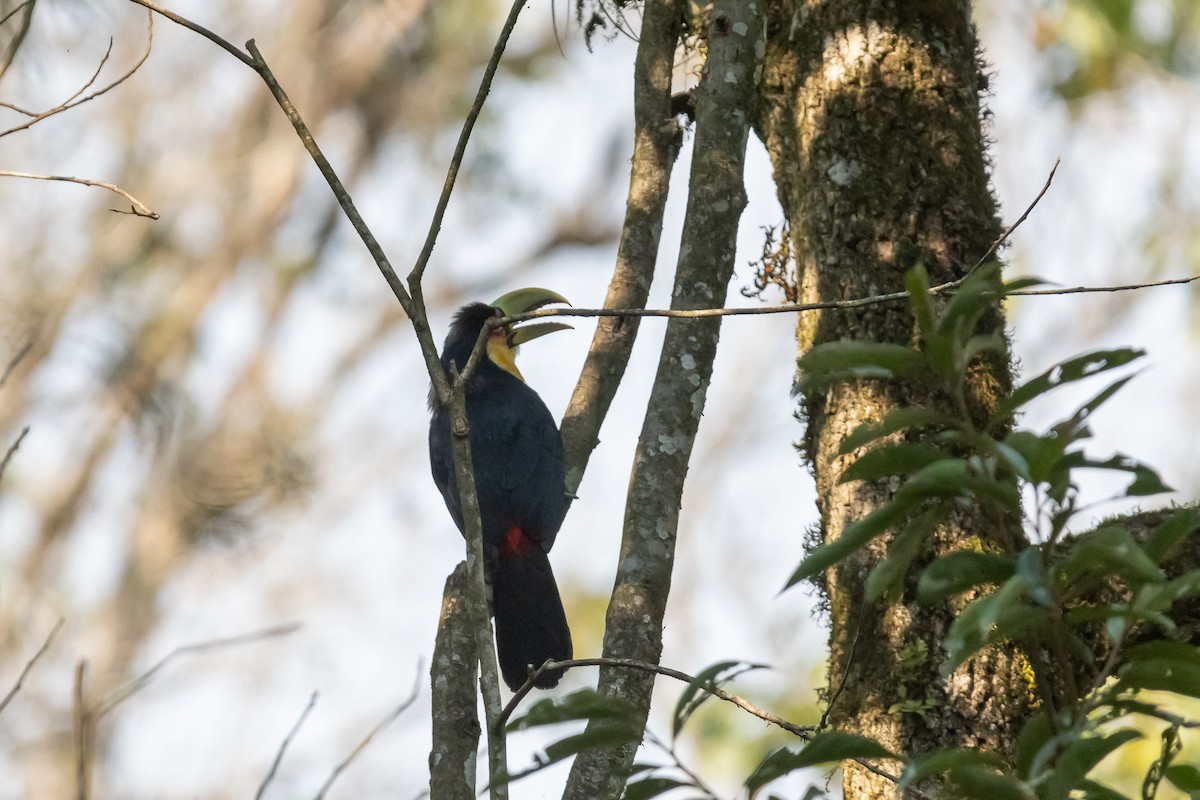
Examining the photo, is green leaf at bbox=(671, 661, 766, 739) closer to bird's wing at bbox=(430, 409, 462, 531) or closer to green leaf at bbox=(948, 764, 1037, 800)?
green leaf at bbox=(948, 764, 1037, 800)

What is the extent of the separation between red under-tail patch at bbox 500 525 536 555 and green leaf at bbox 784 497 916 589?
3469 mm

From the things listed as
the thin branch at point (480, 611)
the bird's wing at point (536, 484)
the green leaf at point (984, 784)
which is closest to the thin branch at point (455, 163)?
the thin branch at point (480, 611)

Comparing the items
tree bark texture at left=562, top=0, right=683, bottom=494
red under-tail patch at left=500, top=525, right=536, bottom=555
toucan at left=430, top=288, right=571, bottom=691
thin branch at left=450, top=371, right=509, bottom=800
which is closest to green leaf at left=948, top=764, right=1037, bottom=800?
thin branch at left=450, top=371, right=509, bottom=800

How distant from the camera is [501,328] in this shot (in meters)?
5.81

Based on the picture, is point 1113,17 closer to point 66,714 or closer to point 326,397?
point 66,714

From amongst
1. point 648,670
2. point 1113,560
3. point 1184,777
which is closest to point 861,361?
point 1113,560

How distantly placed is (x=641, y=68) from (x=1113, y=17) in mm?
2724

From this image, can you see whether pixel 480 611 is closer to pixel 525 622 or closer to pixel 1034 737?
pixel 1034 737

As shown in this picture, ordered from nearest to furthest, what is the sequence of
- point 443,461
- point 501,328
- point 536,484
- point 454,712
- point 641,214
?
point 454,712, point 641,214, point 536,484, point 443,461, point 501,328

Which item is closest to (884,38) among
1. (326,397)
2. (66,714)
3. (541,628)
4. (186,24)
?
(186,24)

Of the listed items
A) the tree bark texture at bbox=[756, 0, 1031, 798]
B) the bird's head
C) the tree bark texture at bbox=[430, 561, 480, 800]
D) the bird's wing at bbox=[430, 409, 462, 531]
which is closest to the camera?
the tree bark texture at bbox=[756, 0, 1031, 798]

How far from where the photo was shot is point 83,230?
14.3 metres

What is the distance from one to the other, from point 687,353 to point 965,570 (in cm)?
190

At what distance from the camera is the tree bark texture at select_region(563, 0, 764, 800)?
3.03 meters
